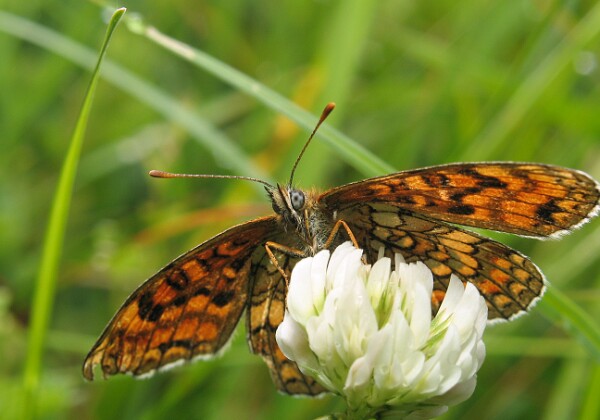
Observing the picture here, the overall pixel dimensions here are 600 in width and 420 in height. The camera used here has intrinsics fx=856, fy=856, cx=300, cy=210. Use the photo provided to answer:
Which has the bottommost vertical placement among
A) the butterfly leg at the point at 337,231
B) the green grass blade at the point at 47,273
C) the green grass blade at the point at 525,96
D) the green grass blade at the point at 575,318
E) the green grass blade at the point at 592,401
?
the green grass blade at the point at 592,401

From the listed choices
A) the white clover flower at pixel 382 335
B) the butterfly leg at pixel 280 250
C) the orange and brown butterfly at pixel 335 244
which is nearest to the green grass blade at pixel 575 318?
the orange and brown butterfly at pixel 335 244

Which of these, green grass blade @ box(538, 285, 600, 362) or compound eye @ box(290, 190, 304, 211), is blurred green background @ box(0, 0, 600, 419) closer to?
green grass blade @ box(538, 285, 600, 362)

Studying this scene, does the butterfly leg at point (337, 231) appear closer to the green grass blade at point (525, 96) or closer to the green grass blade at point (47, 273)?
the green grass blade at point (47, 273)

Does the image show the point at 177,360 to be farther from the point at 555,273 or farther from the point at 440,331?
the point at 555,273

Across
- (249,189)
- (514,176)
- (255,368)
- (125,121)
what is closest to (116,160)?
(125,121)

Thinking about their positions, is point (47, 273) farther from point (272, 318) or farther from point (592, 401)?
point (592, 401)

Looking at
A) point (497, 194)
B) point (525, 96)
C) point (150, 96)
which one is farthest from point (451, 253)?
point (150, 96)
